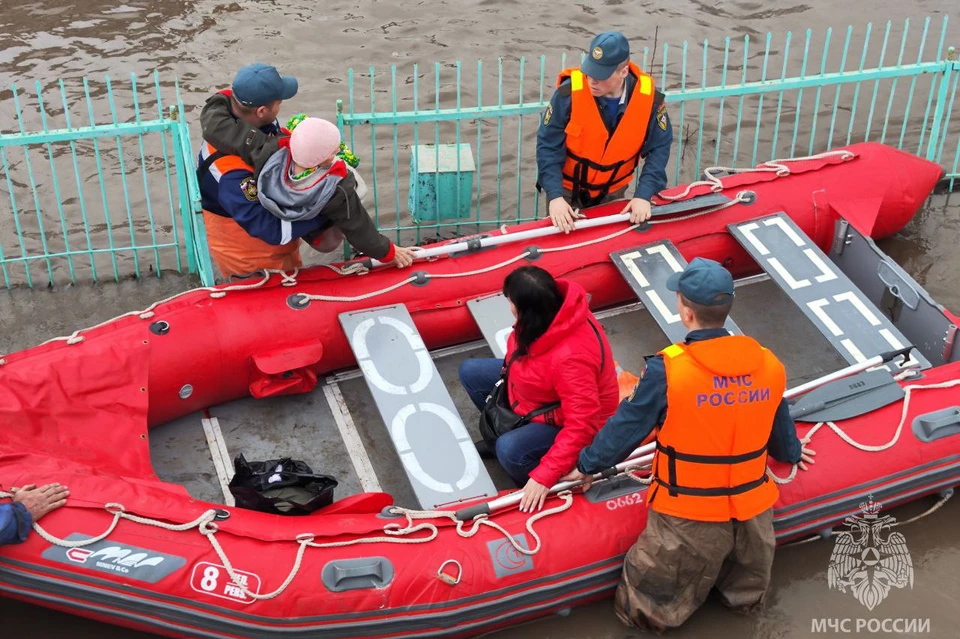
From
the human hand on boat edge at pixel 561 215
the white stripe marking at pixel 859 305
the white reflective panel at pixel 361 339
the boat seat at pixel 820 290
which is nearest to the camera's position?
the white reflective panel at pixel 361 339

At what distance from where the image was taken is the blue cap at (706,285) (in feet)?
10.4

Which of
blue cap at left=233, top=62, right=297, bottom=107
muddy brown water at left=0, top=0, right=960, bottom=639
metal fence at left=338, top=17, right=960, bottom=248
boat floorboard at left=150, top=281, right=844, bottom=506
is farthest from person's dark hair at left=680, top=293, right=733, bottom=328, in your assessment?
muddy brown water at left=0, top=0, right=960, bottom=639

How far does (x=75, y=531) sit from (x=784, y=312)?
11.7ft

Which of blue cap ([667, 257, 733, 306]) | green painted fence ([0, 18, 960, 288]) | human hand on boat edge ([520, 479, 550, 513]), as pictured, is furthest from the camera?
green painted fence ([0, 18, 960, 288])

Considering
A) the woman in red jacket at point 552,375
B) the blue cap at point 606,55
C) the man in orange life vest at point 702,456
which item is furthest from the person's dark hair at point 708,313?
the blue cap at point 606,55

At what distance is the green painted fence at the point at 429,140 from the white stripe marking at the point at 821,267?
1167 mm

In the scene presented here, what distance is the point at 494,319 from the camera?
15.4ft

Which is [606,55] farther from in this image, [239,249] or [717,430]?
[717,430]

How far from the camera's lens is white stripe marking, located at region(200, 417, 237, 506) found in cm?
420

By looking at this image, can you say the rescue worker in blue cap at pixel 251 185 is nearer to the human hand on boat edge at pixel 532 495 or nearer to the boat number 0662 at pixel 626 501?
the human hand on boat edge at pixel 532 495

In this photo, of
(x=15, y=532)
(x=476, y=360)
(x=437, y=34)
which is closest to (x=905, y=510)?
(x=476, y=360)

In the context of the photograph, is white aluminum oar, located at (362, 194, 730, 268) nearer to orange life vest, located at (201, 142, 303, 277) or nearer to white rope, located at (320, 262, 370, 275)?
white rope, located at (320, 262, 370, 275)

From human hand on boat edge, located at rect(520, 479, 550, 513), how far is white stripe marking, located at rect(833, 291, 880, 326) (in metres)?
1.94

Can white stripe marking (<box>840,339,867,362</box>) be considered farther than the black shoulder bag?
Yes
